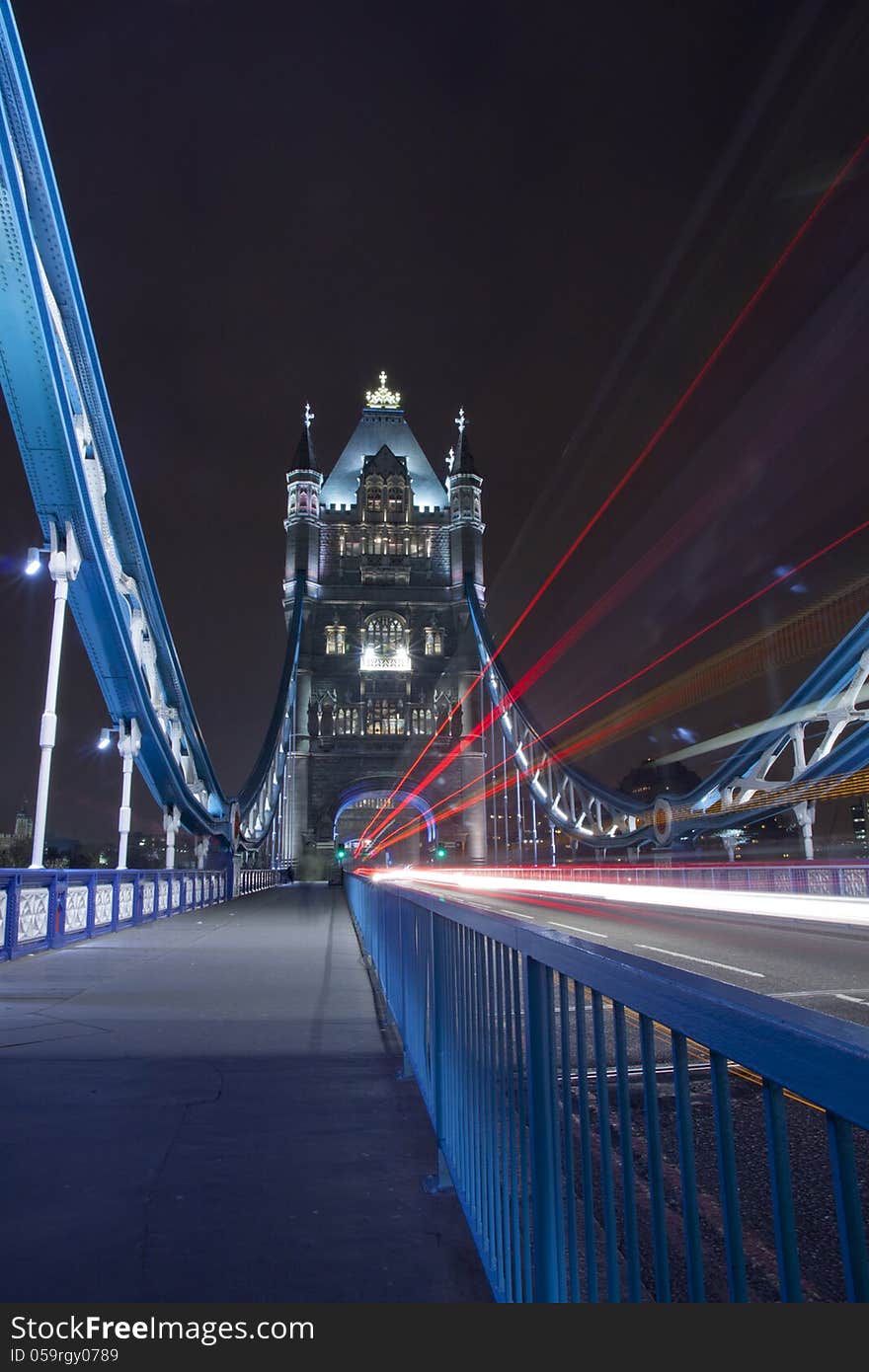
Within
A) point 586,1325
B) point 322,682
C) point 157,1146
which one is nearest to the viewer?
point 586,1325

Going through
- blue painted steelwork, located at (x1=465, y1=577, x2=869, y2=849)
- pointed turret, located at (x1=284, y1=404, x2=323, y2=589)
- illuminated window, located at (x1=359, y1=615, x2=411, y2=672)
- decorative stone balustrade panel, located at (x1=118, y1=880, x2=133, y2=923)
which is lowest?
decorative stone balustrade panel, located at (x1=118, y1=880, x2=133, y2=923)

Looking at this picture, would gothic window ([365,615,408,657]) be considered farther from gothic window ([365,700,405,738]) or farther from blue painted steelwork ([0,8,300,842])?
blue painted steelwork ([0,8,300,842])

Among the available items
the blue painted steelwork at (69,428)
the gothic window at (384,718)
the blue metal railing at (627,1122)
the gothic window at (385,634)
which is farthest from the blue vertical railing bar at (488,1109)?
the gothic window at (385,634)

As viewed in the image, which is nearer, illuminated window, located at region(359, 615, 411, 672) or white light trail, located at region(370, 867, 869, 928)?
white light trail, located at region(370, 867, 869, 928)

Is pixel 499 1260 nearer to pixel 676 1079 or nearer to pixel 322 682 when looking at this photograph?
pixel 676 1079

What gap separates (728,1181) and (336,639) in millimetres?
67173

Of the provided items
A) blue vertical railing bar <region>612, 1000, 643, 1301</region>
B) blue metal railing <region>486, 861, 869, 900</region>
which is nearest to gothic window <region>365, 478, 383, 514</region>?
blue metal railing <region>486, 861, 869, 900</region>

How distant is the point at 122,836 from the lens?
18359 millimetres

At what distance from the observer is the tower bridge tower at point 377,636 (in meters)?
63.9

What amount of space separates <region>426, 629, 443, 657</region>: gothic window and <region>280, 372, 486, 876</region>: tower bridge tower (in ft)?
0.34

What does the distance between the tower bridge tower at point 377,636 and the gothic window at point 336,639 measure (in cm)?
7

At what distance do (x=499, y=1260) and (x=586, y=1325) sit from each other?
3.27 feet

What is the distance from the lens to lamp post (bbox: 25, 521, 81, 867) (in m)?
13.1

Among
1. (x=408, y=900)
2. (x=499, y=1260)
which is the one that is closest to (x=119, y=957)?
(x=408, y=900)
